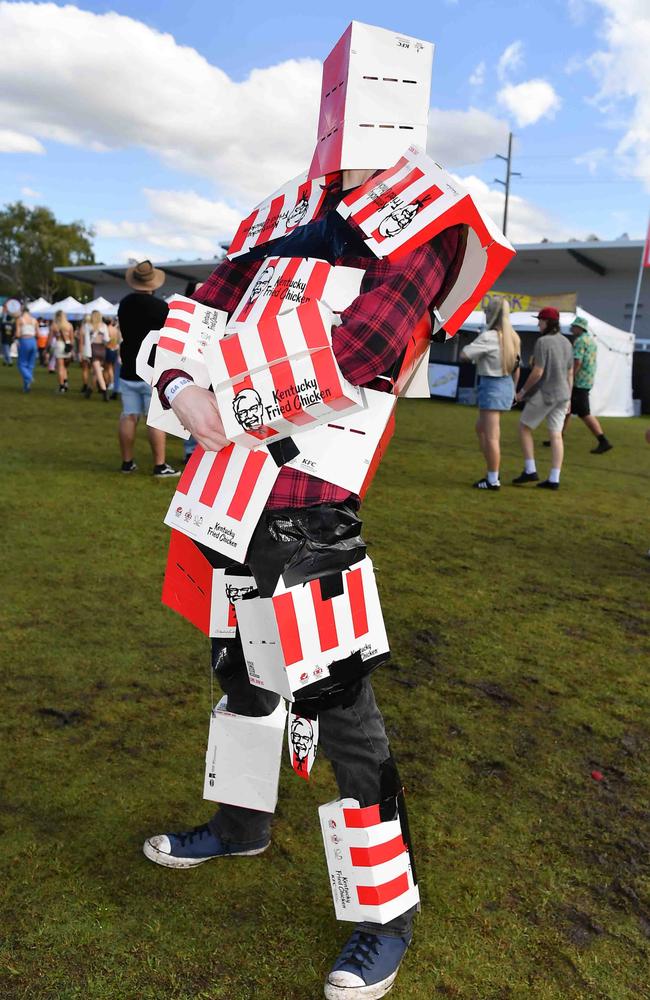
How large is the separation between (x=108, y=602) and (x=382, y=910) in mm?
2637

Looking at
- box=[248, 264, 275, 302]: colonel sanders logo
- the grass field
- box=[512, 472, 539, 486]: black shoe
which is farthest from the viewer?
box=[512, 472, 539, 486]: black shoe

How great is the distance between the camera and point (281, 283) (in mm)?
1688

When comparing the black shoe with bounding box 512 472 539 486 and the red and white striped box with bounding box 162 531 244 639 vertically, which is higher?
the red and white striped box with bounding box 162 531 244 639

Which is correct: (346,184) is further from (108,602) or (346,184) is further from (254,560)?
(108,602)

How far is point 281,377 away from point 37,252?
7623cm

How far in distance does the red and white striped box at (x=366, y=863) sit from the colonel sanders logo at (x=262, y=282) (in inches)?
48.5

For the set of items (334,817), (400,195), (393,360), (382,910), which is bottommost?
(382,910)

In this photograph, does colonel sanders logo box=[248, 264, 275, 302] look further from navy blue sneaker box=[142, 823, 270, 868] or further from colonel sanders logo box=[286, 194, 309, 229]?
navy blue sneaker box=[142, 823, 270, 868]

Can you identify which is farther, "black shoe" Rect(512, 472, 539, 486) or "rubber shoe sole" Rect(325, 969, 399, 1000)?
"black shoe" Rect(512, 472, 539, 486)

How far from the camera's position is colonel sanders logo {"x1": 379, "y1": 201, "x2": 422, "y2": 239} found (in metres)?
1.56

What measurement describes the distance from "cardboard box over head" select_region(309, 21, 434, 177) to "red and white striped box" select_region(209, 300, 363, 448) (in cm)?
47

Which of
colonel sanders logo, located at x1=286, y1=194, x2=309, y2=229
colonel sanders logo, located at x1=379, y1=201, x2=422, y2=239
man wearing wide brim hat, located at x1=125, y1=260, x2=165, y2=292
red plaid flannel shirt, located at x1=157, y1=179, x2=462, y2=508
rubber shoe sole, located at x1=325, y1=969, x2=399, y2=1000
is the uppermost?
man wearing wide brim hat, located at x1=125, y1=260, x2=165, y2=292

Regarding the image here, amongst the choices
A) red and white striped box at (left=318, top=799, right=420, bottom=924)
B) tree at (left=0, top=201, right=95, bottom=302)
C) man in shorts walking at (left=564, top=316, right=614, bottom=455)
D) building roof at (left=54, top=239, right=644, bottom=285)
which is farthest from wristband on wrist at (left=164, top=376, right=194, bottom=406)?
tree at (left=0, top=201, right=95, bottom=302)

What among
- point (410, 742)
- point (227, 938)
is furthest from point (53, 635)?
point (227, 938)
